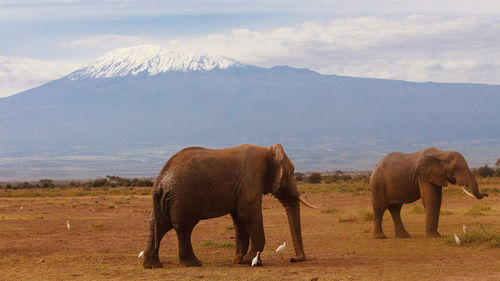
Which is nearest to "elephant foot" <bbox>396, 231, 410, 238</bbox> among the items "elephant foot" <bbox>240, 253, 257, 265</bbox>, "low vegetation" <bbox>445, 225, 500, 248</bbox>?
"low vegetation" <bbox>445, 225, 500, 248</bbox>

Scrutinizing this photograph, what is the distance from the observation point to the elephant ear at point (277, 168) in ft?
46.2

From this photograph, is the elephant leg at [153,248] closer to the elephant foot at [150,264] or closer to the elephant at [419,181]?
the elephant foot at [150,264]

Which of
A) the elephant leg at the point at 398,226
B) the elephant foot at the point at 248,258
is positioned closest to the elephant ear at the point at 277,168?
the elephant foot at the point at 248,258

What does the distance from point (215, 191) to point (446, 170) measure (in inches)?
276

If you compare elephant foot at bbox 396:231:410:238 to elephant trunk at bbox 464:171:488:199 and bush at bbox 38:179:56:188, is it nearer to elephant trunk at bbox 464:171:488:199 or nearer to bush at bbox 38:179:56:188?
elephant trunk at bbox 464:171:488:199

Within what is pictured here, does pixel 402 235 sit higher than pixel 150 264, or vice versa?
pixel 150 264

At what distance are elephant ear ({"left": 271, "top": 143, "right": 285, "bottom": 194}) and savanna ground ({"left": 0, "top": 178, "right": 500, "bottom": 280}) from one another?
1.53 meters

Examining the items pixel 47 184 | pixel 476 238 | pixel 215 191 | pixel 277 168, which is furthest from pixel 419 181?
pixel 47 184

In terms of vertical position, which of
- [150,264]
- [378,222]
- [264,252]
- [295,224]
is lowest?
[264,252]

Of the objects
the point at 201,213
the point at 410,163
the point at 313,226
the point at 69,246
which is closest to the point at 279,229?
the point at 313,226

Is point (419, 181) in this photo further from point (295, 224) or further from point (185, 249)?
point (185, 249)

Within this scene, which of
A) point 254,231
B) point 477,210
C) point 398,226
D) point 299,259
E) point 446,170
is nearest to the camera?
point 254,231

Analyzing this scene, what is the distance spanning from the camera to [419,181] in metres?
18.3

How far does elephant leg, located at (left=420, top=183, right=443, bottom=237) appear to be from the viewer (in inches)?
709
